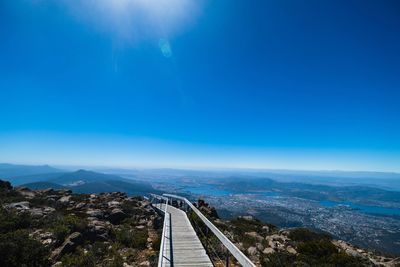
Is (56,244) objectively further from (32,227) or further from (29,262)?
(32,227)

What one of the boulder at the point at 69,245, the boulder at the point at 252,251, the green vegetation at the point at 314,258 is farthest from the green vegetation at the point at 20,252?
the green vegetation at the point at 314,258

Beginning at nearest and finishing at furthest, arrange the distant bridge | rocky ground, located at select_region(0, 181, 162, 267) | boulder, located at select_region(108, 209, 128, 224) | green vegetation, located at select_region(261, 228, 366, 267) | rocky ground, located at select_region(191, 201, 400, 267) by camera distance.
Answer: the distant bridge, rocky ground, located at select_region(0, 181, 162, 267), green vegetation, located at select_region(261, 228, 366, 267), rocky ground, located at select_region(191, 201, 400, 267), boulder, located at select_region(108, 209, 128, 224)

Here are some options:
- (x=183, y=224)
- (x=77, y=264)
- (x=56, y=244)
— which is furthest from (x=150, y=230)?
(x=77, y=264)

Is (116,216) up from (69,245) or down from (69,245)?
down

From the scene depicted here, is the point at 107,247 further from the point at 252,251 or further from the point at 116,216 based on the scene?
the point at 252,251

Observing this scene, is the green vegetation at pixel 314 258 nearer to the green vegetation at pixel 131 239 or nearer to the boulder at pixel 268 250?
the boulder at pixel 268 250

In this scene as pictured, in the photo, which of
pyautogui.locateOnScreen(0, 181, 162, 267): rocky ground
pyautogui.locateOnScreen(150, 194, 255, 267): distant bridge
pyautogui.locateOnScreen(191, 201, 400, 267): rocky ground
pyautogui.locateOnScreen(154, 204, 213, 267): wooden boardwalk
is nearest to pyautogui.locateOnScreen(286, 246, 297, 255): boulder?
pyautogui.locateOnScreen(191, 201, 400, 267): rocky ground

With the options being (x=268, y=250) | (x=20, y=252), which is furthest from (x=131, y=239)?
(x=268, y=250)

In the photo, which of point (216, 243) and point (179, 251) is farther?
point (216, 243)

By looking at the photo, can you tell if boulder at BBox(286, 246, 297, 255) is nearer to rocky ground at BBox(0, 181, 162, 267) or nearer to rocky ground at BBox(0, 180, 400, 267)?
rocky ground at BBox(0, 180, 400, 267)

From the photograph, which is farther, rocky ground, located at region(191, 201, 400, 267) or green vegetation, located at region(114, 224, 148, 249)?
green vegetation, located at region(114, 224, 148, 249)

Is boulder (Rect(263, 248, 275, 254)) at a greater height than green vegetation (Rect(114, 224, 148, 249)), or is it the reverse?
boulder (Rect(263, 248, 275, 254))
